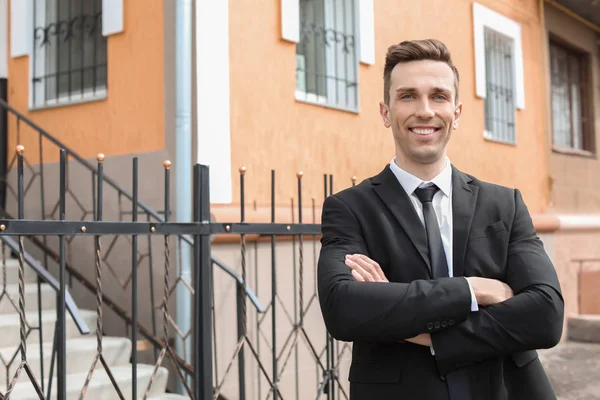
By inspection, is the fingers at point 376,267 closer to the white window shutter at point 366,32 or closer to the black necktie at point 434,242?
the black necktie at point 434,242

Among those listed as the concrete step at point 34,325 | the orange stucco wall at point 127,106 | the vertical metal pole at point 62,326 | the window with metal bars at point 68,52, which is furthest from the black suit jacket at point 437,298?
the window with metal bars at point 68,52

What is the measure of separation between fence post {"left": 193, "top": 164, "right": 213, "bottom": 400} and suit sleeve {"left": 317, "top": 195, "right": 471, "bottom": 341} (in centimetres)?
138

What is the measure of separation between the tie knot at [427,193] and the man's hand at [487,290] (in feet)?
0.86

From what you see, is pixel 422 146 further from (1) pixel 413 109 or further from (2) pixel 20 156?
(2) pixel 20 156

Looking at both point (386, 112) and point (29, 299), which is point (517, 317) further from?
point (29, 299)

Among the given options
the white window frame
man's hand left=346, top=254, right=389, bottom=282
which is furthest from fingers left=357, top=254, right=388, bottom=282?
the white window frame

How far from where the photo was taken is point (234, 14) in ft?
18.4

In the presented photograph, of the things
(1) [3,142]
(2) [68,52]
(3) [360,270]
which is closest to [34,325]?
(1) [3,142]

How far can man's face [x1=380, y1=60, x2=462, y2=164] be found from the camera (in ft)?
6.84

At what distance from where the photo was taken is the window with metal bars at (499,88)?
9.09 metres

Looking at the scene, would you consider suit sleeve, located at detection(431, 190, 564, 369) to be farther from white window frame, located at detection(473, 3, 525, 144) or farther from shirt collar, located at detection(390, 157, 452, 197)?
white window frame, located at detection(473, 3, 525, 144)

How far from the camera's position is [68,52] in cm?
647

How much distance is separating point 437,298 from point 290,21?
4436 millimetres

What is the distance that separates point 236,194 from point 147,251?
808mm
